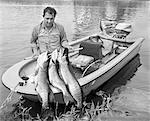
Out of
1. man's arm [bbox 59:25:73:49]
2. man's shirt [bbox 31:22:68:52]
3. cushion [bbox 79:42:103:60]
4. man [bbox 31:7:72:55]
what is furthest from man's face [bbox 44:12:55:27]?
cushion [bbox 79:42:103:60]

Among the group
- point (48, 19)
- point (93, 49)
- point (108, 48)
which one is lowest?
point (108, 48)

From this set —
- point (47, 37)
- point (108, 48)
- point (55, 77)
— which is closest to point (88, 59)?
point (108, 48)

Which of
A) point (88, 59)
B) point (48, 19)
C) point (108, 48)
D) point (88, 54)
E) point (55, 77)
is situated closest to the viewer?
point (55, 77)

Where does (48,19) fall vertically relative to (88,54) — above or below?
above

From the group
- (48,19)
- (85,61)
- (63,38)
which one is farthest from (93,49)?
(48,19)

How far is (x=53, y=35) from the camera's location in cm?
486

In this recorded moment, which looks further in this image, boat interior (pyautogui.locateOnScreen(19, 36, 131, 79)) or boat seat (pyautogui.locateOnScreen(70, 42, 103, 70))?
boat seat (pyautogui.locateOnScreen(70, 42, 103, 70))

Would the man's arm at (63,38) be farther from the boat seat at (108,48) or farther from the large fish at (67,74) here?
the boat seat at (108,48)

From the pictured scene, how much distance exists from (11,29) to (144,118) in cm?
1135

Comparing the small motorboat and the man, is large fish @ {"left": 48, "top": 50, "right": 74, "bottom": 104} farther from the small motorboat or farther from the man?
the man

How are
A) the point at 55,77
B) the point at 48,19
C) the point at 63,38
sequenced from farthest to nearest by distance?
the point at 63,38 < the point at 48,19 < the point at 55,77

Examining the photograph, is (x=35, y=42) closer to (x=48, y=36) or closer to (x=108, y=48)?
(x=48, y=36)

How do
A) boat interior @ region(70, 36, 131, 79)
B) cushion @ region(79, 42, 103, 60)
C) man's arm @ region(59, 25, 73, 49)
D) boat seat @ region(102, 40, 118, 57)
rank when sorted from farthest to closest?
boat seat @ region(102, 40, 118, 57)
cushion @ region(79, 42, 103, 60)
boat interior @ region(70, 36, 131, 79)
man's arm @ region(59, 25, 73, 49)

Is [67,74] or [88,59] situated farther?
[88,59]
